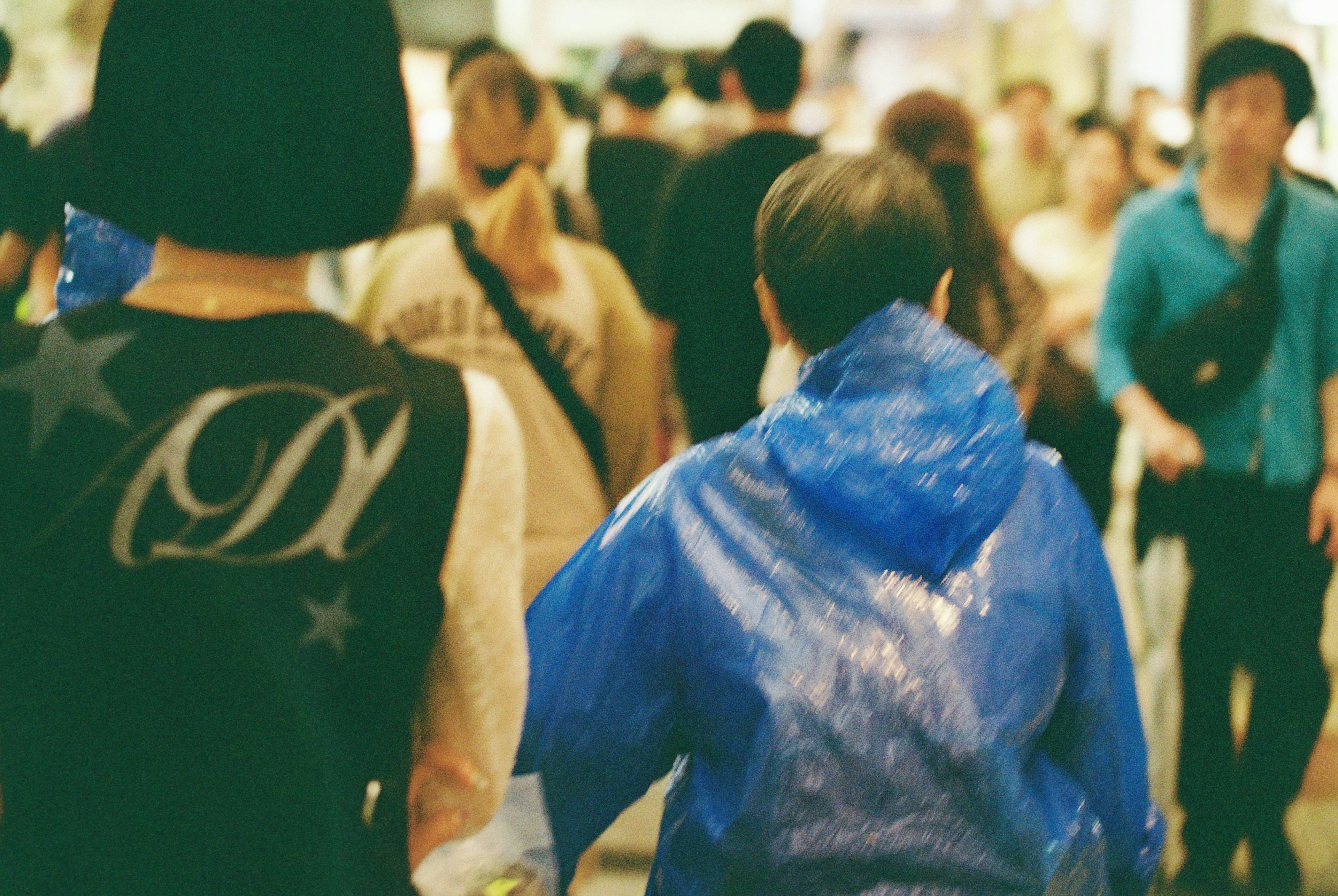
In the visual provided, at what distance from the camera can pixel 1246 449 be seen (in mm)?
3469

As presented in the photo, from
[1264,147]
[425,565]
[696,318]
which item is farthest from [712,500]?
[1264,147]

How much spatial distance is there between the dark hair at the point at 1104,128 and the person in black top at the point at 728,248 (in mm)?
1900

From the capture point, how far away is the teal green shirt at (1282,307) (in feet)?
11.2

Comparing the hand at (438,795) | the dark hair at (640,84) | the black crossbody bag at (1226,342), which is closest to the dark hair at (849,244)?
the hand at (438,795)

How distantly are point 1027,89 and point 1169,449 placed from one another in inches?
158

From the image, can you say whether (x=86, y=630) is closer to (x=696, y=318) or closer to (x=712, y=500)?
(x=712, y=500)

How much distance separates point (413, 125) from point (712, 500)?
50cm

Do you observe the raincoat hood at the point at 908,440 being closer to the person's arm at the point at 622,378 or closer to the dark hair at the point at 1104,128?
the person's arm at the point at 622,378

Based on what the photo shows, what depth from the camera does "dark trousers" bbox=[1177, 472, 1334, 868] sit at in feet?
11.4

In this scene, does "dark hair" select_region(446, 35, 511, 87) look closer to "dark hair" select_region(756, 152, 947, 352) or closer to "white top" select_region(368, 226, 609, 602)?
"white top" select_region(368, 226, 609, 602)

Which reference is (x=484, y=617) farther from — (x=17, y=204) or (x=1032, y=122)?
(x=1032, y=122)

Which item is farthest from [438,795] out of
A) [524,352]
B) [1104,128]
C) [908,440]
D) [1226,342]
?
[1104,128]

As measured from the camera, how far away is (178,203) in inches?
48.7

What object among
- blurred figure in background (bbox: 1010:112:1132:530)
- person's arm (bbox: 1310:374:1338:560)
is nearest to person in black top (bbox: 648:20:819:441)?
blurred figure in background (bbox: 1010:112:1132:530)
